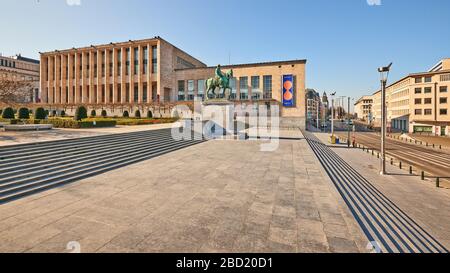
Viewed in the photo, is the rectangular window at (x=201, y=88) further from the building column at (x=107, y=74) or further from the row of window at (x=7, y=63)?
the row of window at (x=7, y=63)

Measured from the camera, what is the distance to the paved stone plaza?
4.69m

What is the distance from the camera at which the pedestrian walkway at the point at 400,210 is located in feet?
18.5

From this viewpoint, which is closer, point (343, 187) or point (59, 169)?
point (59, 169)

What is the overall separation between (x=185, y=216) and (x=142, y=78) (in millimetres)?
58675

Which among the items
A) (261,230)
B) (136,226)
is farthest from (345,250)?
(136,226)

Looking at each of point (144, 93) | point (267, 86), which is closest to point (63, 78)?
point (144, 93)

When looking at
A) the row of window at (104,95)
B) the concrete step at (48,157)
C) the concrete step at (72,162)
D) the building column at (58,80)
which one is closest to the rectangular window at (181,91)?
the row of window at (104,95)

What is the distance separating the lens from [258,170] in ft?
37.9

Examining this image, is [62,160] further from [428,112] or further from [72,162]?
[428,112]

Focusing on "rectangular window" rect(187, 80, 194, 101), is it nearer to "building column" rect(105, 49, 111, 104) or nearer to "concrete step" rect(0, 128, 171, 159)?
"building column" rect(105, 49, 111, 104)

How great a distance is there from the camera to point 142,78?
57.6m

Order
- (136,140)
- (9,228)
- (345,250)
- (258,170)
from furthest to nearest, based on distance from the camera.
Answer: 1. (136,140)
2. (258,170)
3. (9,228)
4. (345,250)
